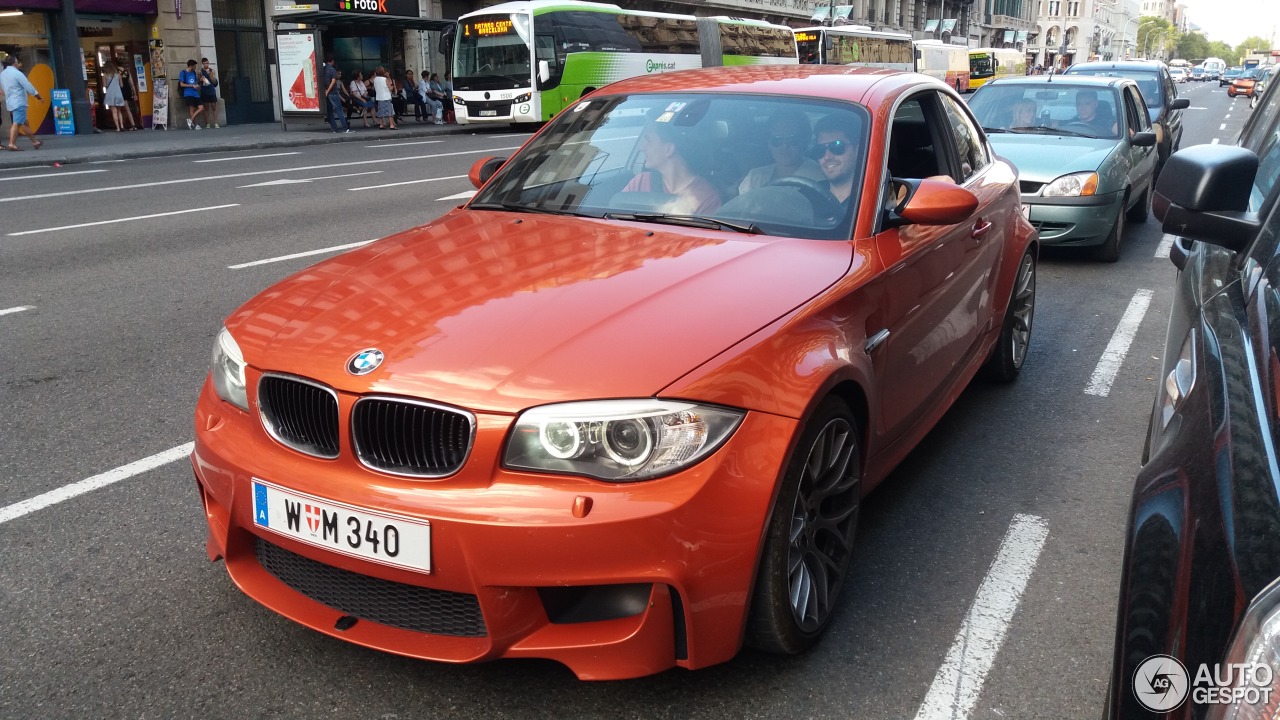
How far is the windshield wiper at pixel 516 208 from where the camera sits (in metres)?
3.77

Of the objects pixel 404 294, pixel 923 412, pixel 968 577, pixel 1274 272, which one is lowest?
pixel 968 577

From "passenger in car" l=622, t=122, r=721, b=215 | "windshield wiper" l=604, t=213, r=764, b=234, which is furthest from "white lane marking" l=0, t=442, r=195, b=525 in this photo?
"passenger in car" l=622, t=122, r=721, b=215

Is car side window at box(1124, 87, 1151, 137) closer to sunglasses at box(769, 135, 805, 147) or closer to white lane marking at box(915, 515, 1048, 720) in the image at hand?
sunglasses at box(769, 135, 805, 147)

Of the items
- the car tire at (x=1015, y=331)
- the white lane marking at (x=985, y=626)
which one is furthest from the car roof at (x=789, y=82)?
the white lane marking at (x=985, y=626)

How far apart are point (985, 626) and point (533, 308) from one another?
1.60 m

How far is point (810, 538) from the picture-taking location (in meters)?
2.88

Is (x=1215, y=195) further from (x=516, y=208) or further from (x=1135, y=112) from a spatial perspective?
(x=1135, y=112)

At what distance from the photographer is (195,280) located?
7879 mm

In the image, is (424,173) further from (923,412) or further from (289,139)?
(923,412)

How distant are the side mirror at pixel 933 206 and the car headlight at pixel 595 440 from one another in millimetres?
1461

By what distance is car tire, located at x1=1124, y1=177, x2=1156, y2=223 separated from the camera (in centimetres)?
1099

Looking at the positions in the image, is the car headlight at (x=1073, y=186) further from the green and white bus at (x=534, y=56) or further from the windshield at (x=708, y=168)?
the green and white bus at (x=534, y=56)

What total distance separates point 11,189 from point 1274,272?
1546 centimetres

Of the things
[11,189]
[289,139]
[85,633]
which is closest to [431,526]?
[85,633]
